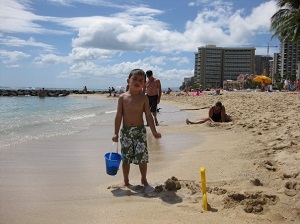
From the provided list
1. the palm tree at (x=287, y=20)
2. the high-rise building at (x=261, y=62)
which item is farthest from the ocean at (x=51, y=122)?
the high-rise building at (x=261, y=62)

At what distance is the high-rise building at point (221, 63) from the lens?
149 metres

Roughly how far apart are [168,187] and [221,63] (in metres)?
153

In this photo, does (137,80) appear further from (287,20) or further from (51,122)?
(287,20)

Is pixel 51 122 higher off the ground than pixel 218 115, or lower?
lower

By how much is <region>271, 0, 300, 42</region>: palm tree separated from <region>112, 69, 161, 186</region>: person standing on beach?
26.2 m

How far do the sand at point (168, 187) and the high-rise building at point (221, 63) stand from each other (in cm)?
14408

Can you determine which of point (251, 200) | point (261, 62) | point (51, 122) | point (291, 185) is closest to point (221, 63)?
point (261, 62)

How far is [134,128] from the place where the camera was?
13.6 feet

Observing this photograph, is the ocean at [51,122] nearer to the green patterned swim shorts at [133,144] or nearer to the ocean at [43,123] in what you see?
the ocean at [43,123]

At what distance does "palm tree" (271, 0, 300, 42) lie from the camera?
27.5m

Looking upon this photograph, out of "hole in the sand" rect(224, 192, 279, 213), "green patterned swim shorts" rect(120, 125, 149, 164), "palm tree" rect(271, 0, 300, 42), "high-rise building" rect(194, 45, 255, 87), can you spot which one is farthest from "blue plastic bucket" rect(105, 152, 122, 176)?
"high-rise building" rect(194, 45, 255, 87)

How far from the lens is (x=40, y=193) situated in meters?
3.80

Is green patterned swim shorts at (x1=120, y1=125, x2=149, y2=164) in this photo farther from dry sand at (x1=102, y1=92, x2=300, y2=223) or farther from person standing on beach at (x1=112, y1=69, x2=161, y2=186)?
dry sand at (x1=102, y1=92, x2=300, y2=223)

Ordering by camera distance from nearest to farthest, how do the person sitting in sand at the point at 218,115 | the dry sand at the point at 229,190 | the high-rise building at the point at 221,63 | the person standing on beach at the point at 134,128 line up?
the dry sand at the point at 229,190 → the person standing on beach at the point at 134,128 → the person sitting in sand at the point at 218,115 → the high-rise building at the point at 221,63
